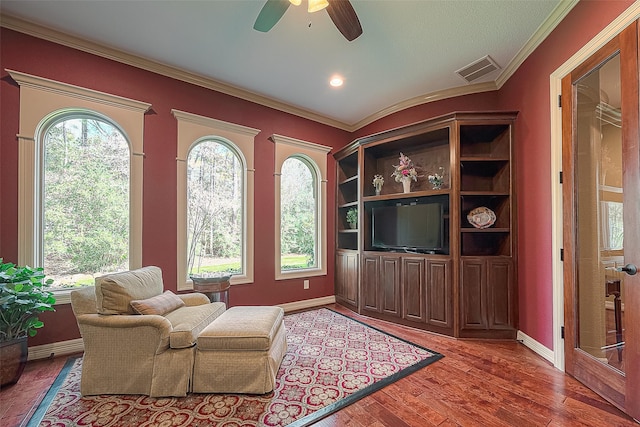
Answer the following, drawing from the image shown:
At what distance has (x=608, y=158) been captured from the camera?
2014 millimetres

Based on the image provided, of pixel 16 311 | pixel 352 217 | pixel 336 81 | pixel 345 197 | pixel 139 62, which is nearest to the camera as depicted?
pixel 16 311

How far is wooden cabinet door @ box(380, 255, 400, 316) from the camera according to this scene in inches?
140

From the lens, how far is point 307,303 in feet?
14.2

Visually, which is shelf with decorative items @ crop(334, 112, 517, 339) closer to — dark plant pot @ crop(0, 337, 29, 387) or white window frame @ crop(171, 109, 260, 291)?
white window frame @ crop(171, 109, 260, 291)

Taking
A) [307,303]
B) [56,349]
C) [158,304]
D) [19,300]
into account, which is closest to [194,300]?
[158,304]

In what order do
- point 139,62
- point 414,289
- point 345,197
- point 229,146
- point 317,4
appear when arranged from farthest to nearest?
point 345,197 → point 229,146 → point 414,289 → point 139,62 → point 317,4

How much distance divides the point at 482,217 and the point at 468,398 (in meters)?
1.97

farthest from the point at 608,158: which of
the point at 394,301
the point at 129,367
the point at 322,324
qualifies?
the point at 129,367

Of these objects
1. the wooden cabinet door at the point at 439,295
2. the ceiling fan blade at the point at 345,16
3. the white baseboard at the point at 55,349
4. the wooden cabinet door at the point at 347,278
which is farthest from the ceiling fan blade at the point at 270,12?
the white baseboard at the point at 55,349

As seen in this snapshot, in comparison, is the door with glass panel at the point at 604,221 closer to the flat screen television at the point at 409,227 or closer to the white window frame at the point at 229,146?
the flat screen television at the point at 409,227

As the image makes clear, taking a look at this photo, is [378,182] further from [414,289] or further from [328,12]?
[328,12]

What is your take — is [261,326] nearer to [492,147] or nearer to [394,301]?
[394,301]

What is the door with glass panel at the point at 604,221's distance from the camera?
1763mm

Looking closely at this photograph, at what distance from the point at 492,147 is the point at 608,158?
5.08ft
